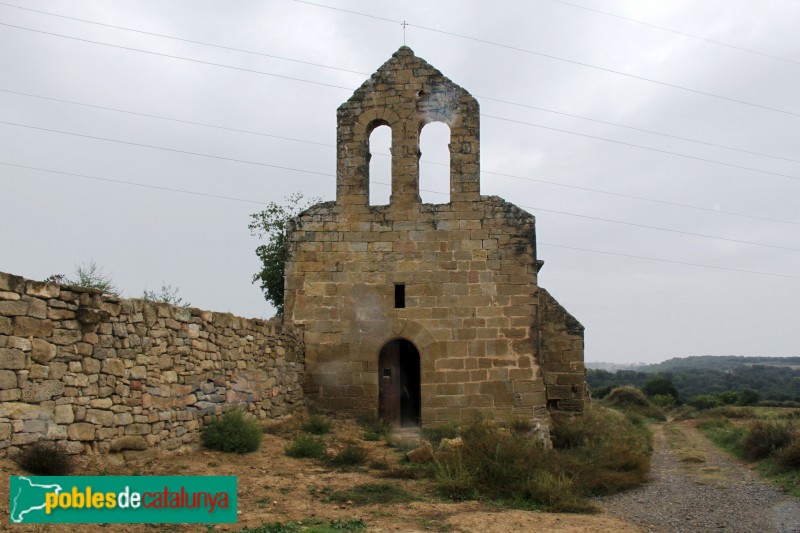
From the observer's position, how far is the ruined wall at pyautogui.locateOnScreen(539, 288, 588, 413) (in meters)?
14.0

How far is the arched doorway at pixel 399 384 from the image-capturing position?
13.5 metres

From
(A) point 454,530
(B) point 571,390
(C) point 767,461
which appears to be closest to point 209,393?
(A) point 454,530

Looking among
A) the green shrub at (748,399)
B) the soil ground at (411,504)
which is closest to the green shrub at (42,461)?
the soil ground at (411,504)

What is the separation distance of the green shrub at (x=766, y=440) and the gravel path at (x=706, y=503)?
43.9 inches

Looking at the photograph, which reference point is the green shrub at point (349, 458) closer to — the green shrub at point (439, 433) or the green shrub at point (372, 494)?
the green shrub at point (372, 494)

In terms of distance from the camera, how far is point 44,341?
22.5ft

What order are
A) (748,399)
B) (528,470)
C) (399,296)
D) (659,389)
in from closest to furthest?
1. (528,470)
2. (399,296)
3. (748,399)
4. (659,389)

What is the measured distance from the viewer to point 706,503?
359 inches

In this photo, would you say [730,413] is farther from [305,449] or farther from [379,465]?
[305,449]

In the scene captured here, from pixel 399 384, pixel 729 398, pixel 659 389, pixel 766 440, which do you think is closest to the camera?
pixel 766 440

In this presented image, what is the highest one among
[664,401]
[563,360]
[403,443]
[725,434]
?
[563,360]

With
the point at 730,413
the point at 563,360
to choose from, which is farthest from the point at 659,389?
the point at 563,360

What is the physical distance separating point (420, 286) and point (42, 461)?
26.5 ft

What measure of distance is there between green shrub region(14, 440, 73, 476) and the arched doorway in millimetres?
7547
